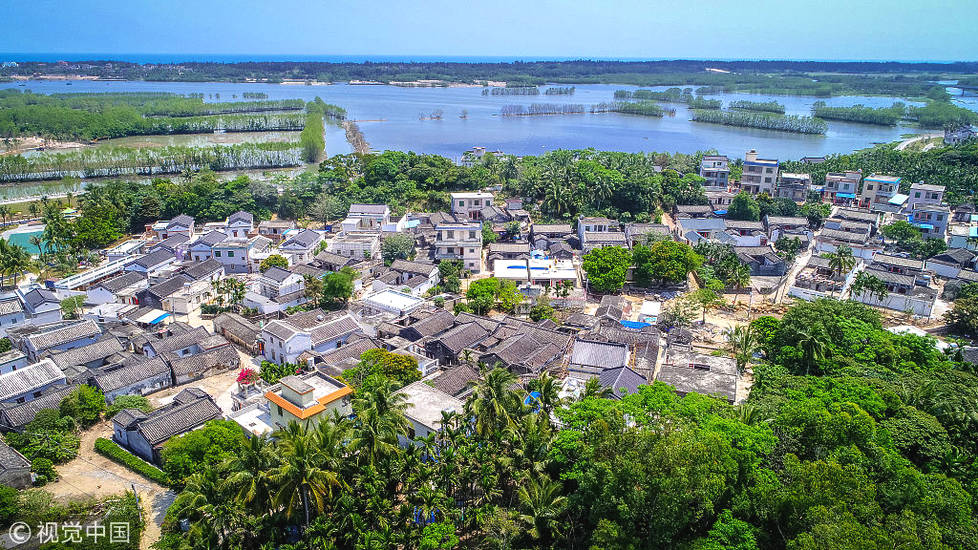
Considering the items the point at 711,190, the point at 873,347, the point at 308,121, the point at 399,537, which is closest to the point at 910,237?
the point at 711,190

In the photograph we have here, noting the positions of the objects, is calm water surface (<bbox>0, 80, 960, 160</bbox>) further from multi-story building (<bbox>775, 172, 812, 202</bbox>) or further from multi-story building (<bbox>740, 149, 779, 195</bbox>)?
multi-story building (<bbox>775, 172, 812, 202</bbox>)

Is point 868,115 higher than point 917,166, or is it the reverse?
point 868,115

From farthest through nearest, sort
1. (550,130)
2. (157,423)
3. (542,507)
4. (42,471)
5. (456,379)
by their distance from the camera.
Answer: (550,130) → (456,379) → (157,423) → (42,471) → (542,507)

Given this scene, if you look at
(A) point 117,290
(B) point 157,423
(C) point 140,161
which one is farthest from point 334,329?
(C) point 140,161

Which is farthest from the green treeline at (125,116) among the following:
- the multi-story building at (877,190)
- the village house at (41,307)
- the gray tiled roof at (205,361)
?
the multi-story building at (877,190)

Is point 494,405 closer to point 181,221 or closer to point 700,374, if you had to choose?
point 700,374

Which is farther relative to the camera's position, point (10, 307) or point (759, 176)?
point (759, 176)

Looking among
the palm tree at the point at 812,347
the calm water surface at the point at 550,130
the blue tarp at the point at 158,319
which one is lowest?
the blue tarp at the point at 158,319

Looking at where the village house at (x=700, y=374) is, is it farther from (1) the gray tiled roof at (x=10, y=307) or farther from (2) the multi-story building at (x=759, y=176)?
(2) the multi-story building at (x=759, y=176)
